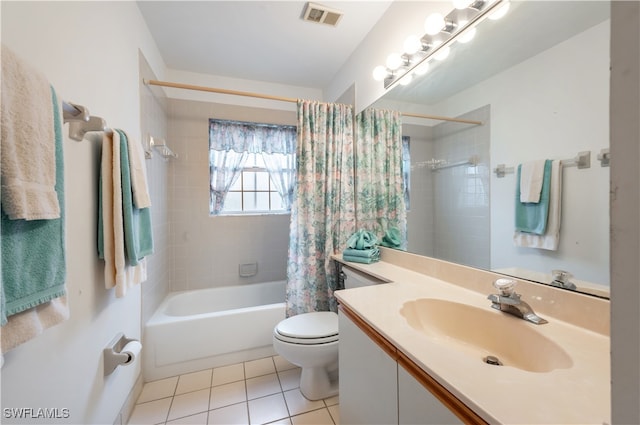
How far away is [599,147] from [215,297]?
107 inches

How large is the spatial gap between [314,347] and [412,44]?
182cm

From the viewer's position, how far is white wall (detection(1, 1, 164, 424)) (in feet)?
2.56

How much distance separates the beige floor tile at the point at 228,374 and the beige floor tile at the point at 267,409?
0.91 ft

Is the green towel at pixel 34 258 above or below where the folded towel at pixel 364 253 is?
above

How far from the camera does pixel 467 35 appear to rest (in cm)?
119

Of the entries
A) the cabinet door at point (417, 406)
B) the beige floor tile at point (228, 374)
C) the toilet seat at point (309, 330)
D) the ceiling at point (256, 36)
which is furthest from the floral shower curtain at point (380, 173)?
the beige floor tile at point (228, 374)

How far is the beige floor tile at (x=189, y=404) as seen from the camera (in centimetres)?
147

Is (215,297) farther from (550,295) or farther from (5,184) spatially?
(550,295)

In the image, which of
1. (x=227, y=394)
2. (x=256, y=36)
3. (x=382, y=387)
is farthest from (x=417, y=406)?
(x=256, y=36)

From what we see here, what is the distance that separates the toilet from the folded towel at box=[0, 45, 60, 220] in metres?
1.24

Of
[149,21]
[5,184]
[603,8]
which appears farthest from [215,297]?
[603,8]

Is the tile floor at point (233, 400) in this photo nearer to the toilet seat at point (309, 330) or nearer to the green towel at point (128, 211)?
the toilet seat at point (309, 330)

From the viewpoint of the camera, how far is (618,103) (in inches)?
11.2

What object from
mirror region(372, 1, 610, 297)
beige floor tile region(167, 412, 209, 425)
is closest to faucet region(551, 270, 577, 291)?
mirror region(372, 1, 610, 297)
